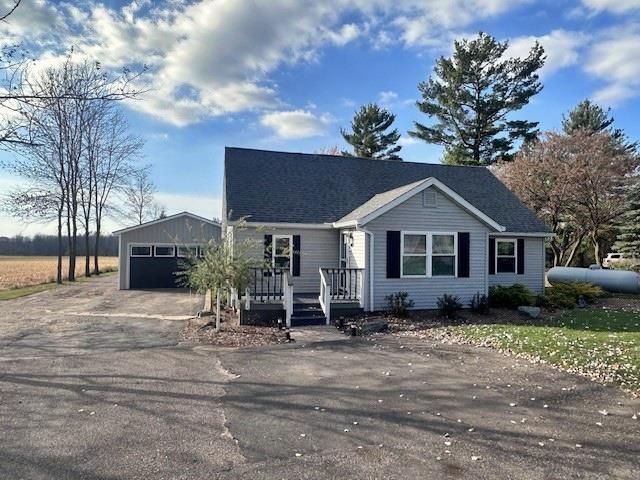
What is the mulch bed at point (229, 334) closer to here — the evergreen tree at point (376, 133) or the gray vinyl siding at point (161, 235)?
the gray vinyl siding at point (161, 235)

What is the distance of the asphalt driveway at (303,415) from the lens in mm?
4086

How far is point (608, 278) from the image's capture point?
19250 mm

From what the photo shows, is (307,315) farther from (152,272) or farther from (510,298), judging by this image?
(152,272)

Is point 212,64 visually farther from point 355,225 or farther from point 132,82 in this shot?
point 355,225

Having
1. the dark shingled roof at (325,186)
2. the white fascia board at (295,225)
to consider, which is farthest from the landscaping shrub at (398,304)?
the dark shingled roof at (325,186)

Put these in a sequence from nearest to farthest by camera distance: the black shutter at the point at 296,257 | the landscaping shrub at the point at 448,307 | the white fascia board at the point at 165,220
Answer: the landscaping shrub at the point at 448,307
the black shutter at the point at 296,257
the white fascia board at the point at 165,220

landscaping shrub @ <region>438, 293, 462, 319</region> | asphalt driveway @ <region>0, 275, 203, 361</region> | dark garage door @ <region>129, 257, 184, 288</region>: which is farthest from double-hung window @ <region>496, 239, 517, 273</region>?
dark garage door @ <region>129, 257, 184, 288</region>

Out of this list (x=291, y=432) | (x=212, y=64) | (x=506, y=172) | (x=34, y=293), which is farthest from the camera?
(x=506, y=172)

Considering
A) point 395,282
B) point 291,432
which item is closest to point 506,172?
point 395,282

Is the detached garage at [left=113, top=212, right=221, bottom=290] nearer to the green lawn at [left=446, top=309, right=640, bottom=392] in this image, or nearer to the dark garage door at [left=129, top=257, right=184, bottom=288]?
the dark garage door at [left=129, top=257, right=184, bottom=288]

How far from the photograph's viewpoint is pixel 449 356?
8.62 meters

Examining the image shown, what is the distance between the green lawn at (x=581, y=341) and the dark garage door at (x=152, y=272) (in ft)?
54.7

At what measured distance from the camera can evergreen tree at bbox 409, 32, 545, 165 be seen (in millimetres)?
33031

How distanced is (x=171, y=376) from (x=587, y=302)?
1545cm
